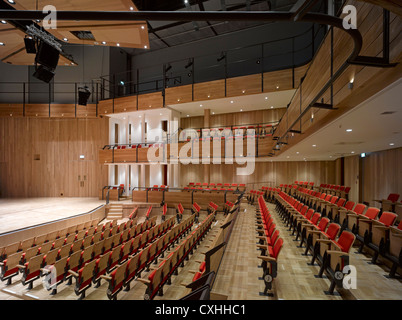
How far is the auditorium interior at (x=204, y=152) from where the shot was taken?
172cm

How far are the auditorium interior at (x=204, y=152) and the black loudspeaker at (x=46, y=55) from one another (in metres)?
0.02

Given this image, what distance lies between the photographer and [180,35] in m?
8.71

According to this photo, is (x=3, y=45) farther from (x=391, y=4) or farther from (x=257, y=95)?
(x=391, y=4)

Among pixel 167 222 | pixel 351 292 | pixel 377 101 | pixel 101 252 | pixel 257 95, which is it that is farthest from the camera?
pixel 257 95

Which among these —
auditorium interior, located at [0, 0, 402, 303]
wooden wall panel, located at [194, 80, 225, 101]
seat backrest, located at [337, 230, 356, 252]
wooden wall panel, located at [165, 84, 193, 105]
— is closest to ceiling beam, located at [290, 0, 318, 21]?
auditorium interior, located at [0, 0, 402, 303]

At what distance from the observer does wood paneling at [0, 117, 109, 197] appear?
8.39 metres

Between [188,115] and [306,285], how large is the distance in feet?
26.7

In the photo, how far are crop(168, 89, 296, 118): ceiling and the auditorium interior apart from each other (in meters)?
0.11

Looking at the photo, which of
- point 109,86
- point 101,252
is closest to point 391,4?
point 101,252

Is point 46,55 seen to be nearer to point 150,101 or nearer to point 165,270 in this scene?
point 150,101

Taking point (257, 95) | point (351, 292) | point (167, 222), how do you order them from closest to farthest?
point (351, 292), point (167, 222), point (257, 95)

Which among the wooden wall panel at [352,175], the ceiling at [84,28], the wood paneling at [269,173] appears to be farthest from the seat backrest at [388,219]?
the wood paneling at [269,173]

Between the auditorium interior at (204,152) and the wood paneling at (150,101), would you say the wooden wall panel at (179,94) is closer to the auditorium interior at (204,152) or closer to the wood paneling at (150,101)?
the auditorium interior at (204,152)

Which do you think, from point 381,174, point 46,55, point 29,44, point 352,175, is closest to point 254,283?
point 381,174
